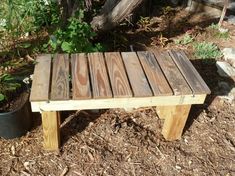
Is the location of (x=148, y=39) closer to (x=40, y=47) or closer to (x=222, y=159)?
(x=40, y=47)

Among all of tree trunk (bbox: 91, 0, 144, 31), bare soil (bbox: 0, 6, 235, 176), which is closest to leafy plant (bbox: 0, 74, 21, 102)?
bare soil (bbox: 0, 6, 235, 176)

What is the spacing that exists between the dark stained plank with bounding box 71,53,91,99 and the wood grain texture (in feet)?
0.69

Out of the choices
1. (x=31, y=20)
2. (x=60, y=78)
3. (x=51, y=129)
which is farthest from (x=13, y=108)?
(x=31, y=20)

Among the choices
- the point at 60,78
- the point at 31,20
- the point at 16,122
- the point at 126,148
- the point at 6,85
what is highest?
the point at 60,78

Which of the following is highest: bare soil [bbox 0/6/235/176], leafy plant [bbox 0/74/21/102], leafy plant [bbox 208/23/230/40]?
leafy plant [bbox 0/74/21/102]

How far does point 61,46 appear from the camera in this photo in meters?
3.35

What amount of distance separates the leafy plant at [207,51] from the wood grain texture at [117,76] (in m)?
1.58

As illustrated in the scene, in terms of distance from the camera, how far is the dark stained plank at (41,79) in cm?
241

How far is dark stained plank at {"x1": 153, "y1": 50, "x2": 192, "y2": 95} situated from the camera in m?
2.60

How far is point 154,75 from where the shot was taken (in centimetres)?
278

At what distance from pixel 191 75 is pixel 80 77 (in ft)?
3.27

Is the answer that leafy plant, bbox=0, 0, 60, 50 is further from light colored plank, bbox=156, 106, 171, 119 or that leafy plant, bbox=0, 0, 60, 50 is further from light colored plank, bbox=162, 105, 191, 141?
light colored plank, bbox=162, 105, 191, 141

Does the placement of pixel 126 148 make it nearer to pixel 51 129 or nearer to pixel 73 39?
pixel 51 129

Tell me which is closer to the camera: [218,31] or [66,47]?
[66,47]
